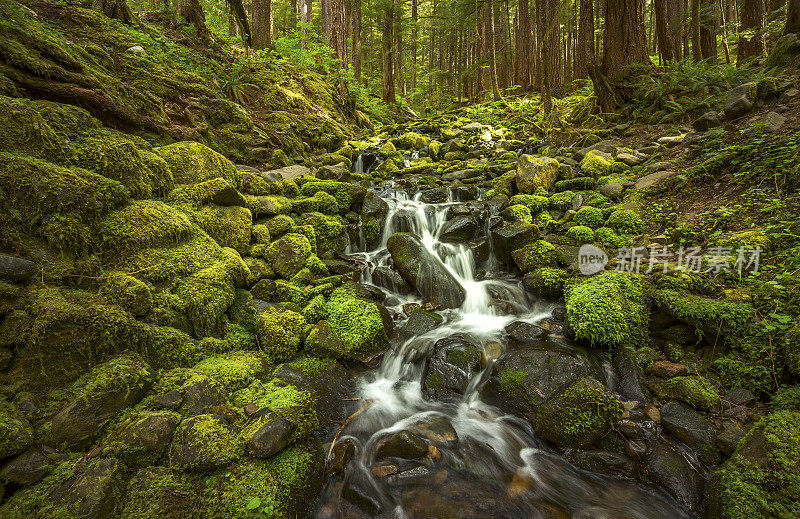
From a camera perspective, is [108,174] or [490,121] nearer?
[108,174]

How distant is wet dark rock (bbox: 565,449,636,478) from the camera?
3.23 meters

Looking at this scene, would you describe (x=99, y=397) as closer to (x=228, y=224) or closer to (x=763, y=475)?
(x=228, y=224)

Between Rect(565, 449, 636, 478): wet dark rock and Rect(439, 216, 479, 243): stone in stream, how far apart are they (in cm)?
478

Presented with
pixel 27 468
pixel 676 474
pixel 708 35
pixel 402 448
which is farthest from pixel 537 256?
pixel 708 35

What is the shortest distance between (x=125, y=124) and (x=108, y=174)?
205cm

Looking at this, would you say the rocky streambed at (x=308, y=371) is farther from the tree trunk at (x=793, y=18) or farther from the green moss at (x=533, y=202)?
the tree trunk at (x=793, y=18)

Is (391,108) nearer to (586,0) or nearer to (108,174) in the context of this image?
(586,0)

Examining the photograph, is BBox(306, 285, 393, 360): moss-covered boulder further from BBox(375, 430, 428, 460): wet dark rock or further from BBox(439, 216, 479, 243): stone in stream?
BBox(439, 216, 479, 243): stone in stream

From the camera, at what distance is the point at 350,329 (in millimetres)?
4789

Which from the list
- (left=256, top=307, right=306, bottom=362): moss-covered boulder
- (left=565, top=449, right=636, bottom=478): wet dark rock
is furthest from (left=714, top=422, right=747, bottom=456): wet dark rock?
(left=256, top=307, right=306, bottom=362): moss-covered boulder

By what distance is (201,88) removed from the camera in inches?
323

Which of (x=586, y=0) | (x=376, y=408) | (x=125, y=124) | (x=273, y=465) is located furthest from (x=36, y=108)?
(x=586, y=0)

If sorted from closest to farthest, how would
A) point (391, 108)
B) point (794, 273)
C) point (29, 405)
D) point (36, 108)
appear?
point (29, 405) → point (794, 273) → point (36, 108) → point (391, 108)

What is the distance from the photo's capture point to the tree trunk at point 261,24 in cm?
1360
